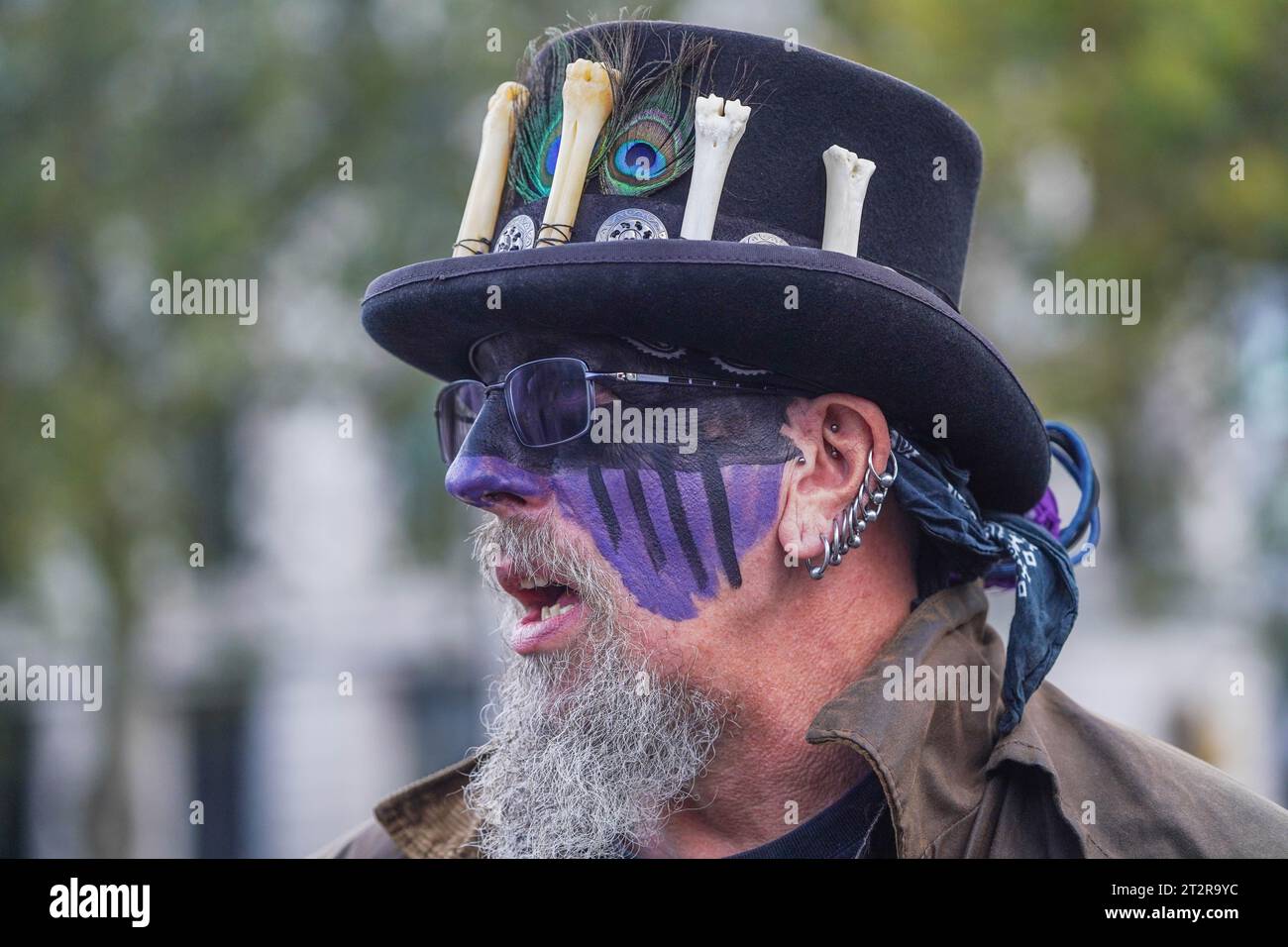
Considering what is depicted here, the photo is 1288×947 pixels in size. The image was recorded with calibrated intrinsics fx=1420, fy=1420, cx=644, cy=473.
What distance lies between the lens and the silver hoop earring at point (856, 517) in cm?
274

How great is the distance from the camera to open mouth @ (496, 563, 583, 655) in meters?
2.83

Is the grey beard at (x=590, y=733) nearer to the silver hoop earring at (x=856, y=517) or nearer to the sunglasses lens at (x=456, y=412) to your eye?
the sunglasses lens at (x=456, y=412)

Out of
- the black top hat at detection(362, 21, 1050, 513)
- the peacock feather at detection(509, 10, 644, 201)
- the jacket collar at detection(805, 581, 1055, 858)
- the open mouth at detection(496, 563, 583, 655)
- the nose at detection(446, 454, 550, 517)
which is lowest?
the jacket collar at detection(805, 581, 1055, 858)

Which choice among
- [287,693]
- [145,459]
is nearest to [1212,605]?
[145,459]

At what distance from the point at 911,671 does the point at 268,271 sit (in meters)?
9.23

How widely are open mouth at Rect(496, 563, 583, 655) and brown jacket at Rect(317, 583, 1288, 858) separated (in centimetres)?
56

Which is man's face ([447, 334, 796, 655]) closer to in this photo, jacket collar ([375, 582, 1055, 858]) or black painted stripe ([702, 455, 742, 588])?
black painted stripe ([702, 455, 742, 588])

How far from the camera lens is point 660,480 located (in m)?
2.74

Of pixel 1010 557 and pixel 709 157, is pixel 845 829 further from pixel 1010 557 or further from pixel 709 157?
pixel 709 157

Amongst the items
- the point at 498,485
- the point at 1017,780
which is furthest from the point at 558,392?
the point at 1017,780

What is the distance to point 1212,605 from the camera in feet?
32.2

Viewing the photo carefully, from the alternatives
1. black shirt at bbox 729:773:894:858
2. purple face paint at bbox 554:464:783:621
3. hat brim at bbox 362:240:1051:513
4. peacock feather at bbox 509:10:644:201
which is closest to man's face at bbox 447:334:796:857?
purple face paint at bbox 554:464:783:621

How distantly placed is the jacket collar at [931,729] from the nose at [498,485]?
27.3 inches

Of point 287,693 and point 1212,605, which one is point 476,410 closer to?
point 1212,605
